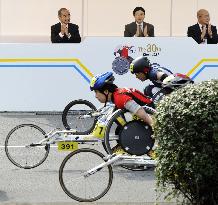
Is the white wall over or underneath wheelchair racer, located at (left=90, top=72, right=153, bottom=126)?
over

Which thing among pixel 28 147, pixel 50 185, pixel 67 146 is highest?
pixel 67 146

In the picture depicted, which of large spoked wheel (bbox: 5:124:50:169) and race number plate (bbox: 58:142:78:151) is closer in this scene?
race number plate (bbox: 58:142:78:151)

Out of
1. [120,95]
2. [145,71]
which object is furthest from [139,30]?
[120,95]

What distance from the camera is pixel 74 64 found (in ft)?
53.5

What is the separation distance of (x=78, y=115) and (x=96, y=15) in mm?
8065

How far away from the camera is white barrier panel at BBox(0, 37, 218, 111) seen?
16.3m

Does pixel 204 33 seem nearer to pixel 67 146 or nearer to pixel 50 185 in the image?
pixel 67 146

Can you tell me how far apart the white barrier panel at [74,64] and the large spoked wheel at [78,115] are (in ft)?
8.50

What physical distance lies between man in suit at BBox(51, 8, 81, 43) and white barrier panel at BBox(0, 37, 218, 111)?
0.37 metres

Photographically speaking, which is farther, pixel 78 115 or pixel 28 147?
pixel 78 115

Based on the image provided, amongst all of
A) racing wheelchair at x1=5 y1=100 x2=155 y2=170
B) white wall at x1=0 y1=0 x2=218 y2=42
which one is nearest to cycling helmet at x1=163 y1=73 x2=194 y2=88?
racing wheelchair at x1=5 y1=100 x2=155 y2=170

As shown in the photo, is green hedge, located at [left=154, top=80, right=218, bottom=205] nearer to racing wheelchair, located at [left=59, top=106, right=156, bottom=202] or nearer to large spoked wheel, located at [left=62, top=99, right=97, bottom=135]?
racing wheelchair, located at [left=59, top=106, right=156, bottom=202]

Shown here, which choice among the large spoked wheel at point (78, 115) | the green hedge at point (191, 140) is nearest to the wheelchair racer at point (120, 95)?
the large spoked wheel at point (78, 115)

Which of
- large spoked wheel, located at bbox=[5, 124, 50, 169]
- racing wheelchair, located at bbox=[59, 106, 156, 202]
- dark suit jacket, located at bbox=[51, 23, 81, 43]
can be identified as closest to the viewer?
racing wheelchair, located at bbox=[59, 106, 156, 202]
